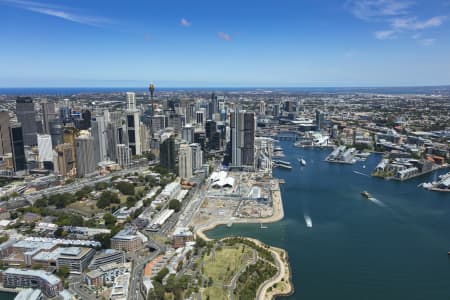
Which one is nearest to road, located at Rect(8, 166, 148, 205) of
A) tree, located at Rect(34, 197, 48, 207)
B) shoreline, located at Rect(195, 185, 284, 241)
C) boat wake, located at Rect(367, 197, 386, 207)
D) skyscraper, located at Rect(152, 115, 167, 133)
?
tree, located at Rect(34, 197, 48, 207)

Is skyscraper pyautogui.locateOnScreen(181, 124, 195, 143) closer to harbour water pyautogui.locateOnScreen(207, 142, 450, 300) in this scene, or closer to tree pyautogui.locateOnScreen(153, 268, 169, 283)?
harbour water pyautogui.locateOnScreen(207, 142, 450, 300)

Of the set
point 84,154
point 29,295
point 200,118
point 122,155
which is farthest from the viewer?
point 200,118

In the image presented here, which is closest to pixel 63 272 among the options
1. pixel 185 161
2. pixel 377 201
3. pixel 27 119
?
pixel 185 161

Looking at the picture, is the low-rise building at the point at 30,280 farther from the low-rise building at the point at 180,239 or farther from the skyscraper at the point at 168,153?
the skyscraper at the point at 168,153

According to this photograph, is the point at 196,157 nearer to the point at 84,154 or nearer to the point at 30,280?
the point at 84,154

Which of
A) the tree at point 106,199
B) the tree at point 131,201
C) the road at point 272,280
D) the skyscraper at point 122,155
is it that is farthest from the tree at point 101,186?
the road at point 272,280

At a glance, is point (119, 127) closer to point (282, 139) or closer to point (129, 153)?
point (129, 153)
